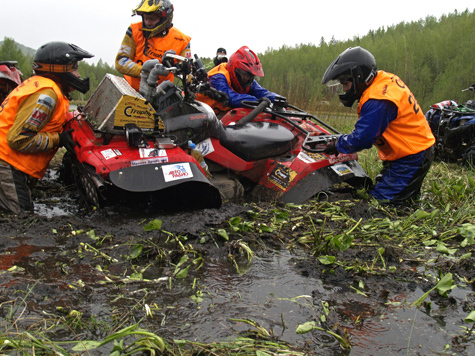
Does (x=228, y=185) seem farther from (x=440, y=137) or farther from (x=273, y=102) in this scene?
(x=440, y=137)

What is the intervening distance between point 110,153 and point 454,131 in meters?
6.63

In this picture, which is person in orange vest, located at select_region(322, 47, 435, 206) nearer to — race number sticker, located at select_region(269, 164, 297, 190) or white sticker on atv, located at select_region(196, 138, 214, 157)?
race number sticker, located at select_region(269, 164, 297, 190)

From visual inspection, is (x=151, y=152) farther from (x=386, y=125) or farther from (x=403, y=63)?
(x=403, y=63)

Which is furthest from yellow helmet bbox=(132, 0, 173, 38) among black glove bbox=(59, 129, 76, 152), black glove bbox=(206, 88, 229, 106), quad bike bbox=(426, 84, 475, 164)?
quad bike bbox=(426, 84, 475, 164)

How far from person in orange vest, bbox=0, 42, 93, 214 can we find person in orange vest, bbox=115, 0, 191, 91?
128 cm

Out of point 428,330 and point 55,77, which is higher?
point 55,77

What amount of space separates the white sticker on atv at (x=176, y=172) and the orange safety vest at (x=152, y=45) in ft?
7.17

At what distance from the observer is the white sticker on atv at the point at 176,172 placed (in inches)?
167

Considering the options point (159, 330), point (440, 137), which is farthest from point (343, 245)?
point (440, 137)

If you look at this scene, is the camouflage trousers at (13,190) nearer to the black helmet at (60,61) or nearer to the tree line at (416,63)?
the black helmet at (60,61)

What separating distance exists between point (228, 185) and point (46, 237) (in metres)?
2.20

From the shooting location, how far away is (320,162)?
5.40 meters

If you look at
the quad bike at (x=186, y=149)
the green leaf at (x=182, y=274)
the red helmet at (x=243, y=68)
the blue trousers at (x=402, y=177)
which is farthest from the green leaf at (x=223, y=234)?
the red helmet at (x=243, y=68)

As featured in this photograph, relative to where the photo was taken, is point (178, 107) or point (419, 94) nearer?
point (178, 107)
